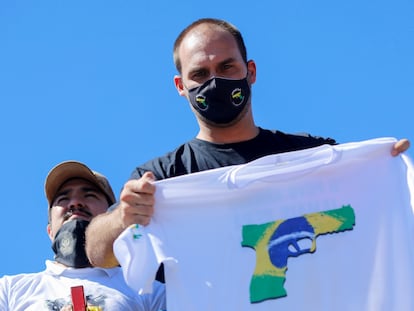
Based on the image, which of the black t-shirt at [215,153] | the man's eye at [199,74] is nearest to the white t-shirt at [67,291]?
the black t-shirt at [215,153]

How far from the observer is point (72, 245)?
6.67 metres

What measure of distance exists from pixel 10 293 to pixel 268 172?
6.82ft

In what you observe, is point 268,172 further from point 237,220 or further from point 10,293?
point 10,293

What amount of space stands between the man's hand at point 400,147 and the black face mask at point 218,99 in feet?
2.70

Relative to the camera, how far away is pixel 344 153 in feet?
17.4

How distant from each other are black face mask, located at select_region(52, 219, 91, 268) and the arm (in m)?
1.34

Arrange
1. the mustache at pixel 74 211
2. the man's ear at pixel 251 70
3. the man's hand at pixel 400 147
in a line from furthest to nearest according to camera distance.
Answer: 1. the mustache at pixel 74 211
2. the man's ear at pixel 251 70
3. the man's hand at pixel 400 147

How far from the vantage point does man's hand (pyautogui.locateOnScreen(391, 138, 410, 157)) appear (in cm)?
535

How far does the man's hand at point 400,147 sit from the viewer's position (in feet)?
17.5

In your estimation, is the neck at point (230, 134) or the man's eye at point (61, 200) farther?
the man's eye at point (61, 200)

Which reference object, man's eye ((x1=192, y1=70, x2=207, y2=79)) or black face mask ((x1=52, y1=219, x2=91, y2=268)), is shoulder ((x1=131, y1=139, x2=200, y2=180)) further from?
black face mask ((x1=52, y1=219, x2=91, y2=268))

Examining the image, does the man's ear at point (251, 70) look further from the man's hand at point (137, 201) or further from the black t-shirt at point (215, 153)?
the man's hand at point (137, 201)

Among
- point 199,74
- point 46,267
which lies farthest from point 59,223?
point 199,74

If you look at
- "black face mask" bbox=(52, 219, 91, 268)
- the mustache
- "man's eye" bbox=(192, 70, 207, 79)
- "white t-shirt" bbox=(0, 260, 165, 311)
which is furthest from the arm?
the mustache
